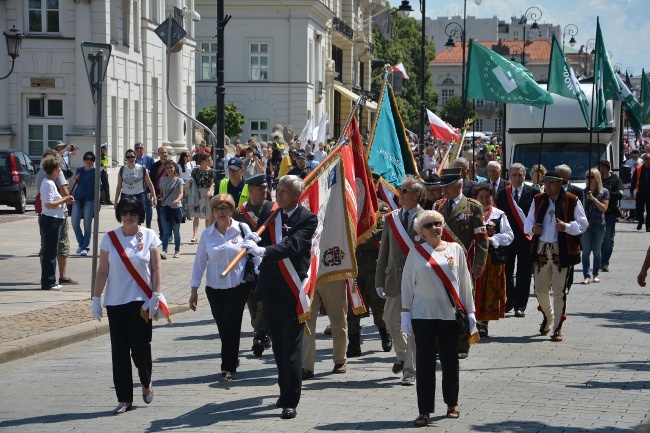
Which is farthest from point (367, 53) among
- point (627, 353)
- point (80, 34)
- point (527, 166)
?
point (627, 353)

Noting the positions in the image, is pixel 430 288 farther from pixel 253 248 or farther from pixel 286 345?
pixel 253 248

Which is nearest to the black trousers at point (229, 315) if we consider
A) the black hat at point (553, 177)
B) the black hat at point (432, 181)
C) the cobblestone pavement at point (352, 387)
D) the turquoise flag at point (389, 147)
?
the cobblestone pavement at point (352, 387)

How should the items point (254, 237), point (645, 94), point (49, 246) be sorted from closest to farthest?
Answer: point (254, 237) → point (49, 246) → point (645, 94)

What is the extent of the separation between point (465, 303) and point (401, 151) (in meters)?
4.92

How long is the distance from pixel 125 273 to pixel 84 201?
11.3 metres

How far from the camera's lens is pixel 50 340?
12047mm

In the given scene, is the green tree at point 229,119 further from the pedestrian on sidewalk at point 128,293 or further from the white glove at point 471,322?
the white glove at point 471,322

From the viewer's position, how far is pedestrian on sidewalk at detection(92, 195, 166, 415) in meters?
9.23

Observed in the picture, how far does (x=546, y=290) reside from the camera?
13180mm

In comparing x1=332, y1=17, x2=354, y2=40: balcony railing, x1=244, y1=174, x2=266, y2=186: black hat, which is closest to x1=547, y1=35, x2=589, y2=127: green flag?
x1=244, y1=174, x2=266, y2=186: black hat

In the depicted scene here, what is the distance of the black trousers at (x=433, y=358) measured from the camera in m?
8.70

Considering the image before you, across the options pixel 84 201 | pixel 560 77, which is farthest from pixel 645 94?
pixel 84 201

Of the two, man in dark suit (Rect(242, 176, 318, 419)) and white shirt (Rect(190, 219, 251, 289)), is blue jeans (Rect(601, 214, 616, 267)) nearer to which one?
white shirt (Rect(190, 219, 251, 289))

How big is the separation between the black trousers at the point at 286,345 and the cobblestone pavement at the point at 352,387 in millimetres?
199
